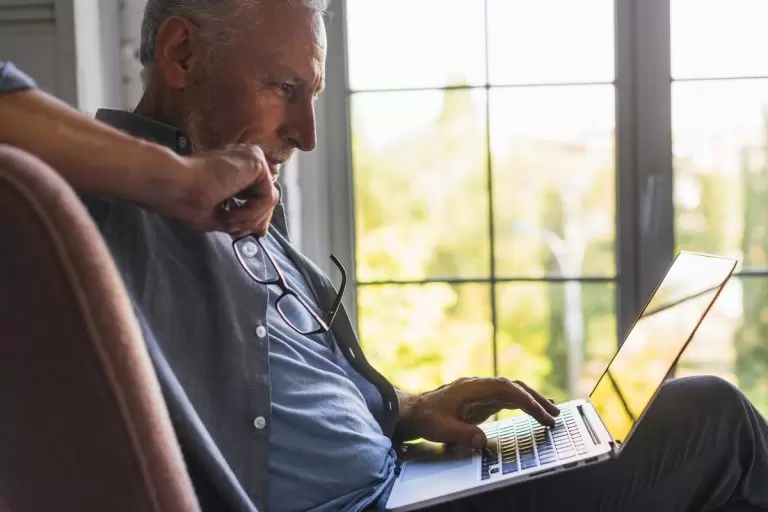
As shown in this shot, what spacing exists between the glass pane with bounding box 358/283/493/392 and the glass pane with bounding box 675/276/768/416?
47 centimetres

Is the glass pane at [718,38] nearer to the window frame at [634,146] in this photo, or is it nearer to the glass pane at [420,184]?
the window frame at [634,146]

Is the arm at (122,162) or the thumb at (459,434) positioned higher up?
the arm at (122,162)

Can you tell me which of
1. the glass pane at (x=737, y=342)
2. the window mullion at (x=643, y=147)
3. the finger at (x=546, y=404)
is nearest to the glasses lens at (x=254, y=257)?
the finger at (x=546, y=404)

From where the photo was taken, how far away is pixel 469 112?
5.88 feet

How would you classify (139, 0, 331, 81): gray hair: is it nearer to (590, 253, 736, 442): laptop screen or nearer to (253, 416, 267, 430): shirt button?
(253, 416, 267, 430): shirt button

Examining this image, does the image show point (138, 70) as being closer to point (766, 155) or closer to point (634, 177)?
point (634, 177)

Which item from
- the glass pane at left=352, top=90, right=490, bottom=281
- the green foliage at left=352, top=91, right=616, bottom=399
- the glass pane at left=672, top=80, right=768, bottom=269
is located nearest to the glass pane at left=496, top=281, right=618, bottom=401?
the green foliage at left=352, top=91, right=616, bottom=399

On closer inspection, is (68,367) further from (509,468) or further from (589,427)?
A: (589,427)

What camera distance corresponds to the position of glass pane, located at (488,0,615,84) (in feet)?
5.74

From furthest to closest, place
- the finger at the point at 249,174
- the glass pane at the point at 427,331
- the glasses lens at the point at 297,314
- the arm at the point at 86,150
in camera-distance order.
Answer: the glass pane at the point at 427,331, the glasses lens at the point at 297,314, the finger at the point at 249,174, the arm at the point at 86,150

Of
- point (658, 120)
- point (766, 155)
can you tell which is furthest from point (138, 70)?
point (766, 155)

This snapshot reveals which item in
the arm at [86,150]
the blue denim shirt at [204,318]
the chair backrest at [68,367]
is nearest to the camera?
the chair backrest at [68,367]

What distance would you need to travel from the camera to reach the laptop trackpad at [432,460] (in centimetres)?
109

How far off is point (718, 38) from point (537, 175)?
49 cm
